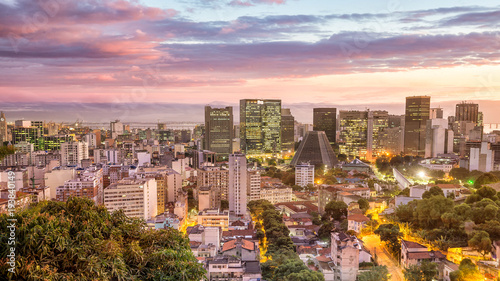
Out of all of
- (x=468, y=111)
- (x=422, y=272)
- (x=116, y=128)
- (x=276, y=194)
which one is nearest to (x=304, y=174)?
(x=276, y=194)

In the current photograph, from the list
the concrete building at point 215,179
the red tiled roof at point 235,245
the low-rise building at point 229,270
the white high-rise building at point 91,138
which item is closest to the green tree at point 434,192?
the red tiled roof at point 235,245

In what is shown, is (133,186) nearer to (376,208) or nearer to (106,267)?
(376,208)

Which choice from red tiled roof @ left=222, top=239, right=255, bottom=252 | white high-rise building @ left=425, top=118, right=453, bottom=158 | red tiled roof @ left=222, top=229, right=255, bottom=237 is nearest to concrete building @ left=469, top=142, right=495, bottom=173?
white high-rise building @ left=425, top=118, right=453, bottom=158

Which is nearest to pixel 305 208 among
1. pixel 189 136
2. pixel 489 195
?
pixel 489 195

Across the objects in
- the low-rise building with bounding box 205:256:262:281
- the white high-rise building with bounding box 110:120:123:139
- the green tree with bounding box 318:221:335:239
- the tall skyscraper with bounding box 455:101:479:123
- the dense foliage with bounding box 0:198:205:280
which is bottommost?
the green tree with bounding box 318:221:335:239

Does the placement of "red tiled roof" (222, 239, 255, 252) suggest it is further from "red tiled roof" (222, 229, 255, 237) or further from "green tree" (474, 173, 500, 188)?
"green tree" (474, 173, 500, 188)

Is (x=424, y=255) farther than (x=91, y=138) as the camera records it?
No

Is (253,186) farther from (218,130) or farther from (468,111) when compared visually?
(468,111)
